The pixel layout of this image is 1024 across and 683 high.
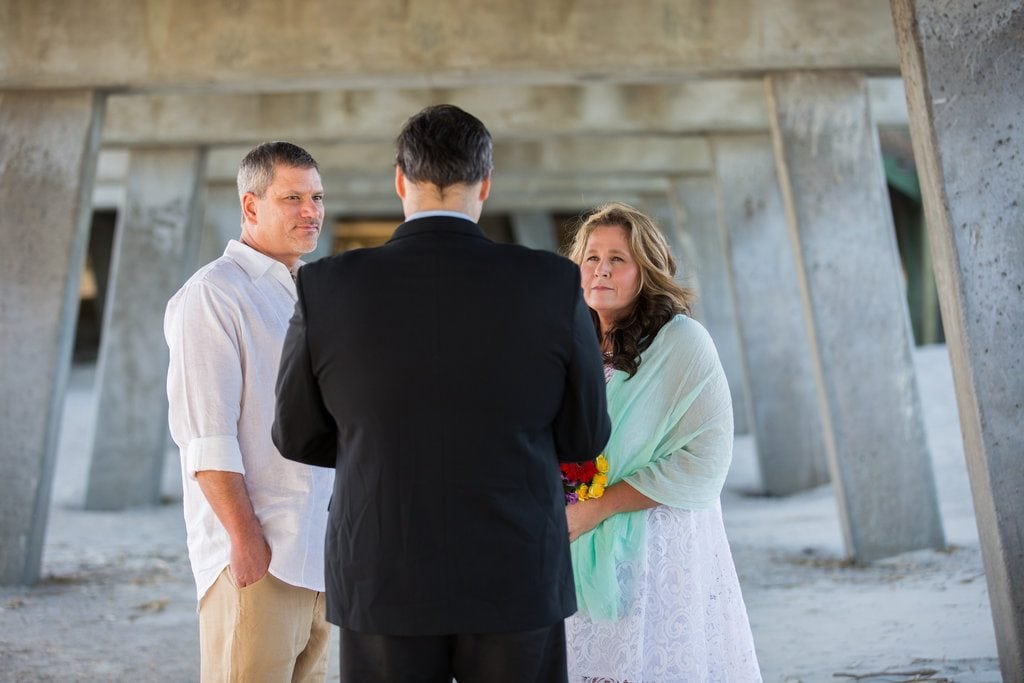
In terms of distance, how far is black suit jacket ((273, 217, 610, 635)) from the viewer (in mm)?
2350

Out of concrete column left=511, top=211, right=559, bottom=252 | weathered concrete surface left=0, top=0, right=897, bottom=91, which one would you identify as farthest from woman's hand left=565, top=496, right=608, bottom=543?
concrete column left=511, top=211, right=559, bottom=252

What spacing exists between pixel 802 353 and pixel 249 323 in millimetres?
11813

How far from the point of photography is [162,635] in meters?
7.31

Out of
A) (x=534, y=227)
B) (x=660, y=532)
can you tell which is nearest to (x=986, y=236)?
(x=660, y=532)

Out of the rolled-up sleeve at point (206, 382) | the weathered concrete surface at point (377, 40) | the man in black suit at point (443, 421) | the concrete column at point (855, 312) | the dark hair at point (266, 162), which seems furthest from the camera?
the concrete column at point (855, 312)

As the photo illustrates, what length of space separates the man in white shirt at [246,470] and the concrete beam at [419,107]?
1019cm

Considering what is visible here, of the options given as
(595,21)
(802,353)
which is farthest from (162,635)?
(802,353)

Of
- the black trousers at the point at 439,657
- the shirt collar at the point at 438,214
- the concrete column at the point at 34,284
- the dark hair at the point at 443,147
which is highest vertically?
the concrete column at the point at 34,284

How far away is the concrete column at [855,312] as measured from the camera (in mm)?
9547

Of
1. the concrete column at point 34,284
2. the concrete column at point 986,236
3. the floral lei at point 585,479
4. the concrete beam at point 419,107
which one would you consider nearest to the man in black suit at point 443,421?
the floral lei at point 585,479

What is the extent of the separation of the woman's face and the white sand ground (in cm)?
321

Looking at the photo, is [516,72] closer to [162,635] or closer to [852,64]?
[852,64]

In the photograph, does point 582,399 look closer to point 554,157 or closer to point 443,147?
point 443,147

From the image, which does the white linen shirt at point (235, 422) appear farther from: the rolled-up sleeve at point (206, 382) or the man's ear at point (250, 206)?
the man's ear at point (250, 206)
